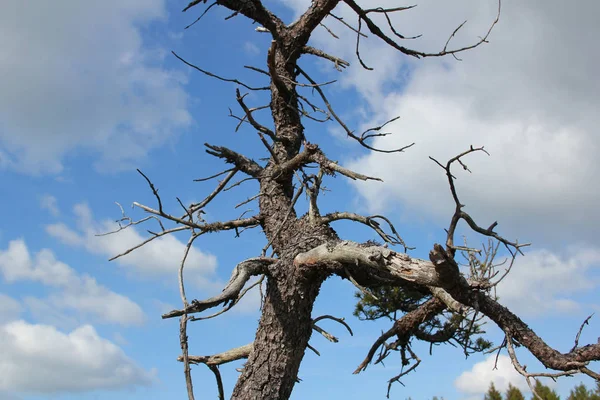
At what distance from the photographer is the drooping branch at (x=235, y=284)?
Answer: 360 centimetres

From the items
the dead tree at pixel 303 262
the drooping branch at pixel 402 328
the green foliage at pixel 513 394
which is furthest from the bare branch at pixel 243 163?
the green foliage at pixel 513 394

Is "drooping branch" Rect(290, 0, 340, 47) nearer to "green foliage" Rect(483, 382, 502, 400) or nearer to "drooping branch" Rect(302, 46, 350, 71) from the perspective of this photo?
"drooping branch" Rect(302, 46, 350, 71)

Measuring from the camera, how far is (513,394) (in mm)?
11828

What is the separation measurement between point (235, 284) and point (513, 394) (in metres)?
9.89

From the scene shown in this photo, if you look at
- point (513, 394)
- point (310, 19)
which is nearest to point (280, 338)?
point (310, 19)

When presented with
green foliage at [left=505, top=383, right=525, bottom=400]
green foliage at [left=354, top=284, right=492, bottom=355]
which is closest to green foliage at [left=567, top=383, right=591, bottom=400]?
green foliage at [left=505, top=383, right=525, bottom=400]

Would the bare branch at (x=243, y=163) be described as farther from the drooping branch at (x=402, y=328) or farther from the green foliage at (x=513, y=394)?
the green foliage at (x=513, y=394)

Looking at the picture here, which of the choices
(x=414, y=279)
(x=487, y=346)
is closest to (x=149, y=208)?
(x=414, y=279)

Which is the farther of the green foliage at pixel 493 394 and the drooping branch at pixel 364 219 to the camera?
the green foliage at pixel 493 394

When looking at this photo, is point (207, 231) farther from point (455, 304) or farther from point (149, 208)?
point (455, 304)

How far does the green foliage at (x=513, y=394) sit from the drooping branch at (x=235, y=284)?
941 cm

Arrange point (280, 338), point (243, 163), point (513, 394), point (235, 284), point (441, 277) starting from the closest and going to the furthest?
point (441, 277), point (235, 284), point (280, 338), point (243, 163), point (513, 394)

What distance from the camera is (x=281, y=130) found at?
5.00m

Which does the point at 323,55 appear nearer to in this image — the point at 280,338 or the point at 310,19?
the point at 310,19
